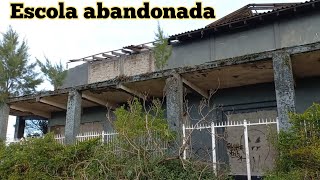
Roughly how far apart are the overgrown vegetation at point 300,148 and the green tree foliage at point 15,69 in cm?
1176

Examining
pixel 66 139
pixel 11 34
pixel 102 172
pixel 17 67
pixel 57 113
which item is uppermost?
pixel 11 34

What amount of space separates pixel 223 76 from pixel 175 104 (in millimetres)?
1845

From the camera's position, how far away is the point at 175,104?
30.6ft

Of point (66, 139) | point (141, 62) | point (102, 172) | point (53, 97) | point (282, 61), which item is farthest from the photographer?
point (141, 62)

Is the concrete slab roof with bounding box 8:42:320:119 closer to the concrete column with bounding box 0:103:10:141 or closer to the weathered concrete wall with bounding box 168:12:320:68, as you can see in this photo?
the concrete column with bounding box 0:103:10:141

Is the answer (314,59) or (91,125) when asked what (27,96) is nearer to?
(91,125)

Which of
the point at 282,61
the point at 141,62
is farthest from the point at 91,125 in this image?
the point at 282,61

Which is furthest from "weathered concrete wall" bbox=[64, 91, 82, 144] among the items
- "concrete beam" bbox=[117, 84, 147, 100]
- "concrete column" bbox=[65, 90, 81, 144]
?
"concrete beam" bbox=[117, 84, 147, 100]

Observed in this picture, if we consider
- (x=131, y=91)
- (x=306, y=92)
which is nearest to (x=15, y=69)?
(x=131, y=91)

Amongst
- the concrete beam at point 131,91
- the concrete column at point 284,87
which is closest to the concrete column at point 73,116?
the concrete beam at point 131,91

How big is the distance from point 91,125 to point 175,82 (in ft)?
22.0

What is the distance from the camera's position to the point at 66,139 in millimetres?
11422

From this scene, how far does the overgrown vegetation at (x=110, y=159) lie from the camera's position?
7039 mm

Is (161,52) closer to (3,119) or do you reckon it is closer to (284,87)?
(284,87)
